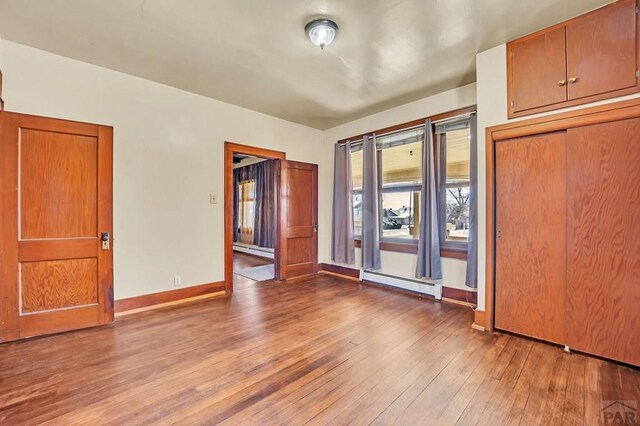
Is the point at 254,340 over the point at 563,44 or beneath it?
beneath

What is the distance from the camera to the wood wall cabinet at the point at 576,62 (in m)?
2.07

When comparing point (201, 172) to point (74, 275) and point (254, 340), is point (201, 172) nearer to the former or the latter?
point (74, 275)

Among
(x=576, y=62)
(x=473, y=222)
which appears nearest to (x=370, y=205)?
(x=473, y=222)

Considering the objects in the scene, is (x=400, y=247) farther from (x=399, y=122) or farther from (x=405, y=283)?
(x=399, y=122)

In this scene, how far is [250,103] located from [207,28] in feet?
5.38

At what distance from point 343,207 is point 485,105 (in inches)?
103

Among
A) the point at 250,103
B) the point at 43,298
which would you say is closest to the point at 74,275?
the point at 43,298

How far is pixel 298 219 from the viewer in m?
4.93

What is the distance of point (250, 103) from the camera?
13.1 feet

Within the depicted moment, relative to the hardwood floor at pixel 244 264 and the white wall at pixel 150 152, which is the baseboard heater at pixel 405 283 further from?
the white wall at pixel 150 152

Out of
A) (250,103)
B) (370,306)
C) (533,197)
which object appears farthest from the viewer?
(250,103)

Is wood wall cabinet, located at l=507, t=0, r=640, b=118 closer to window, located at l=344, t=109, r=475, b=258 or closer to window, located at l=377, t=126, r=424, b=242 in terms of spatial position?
window, located at l=344, t=109, r=475, b=258

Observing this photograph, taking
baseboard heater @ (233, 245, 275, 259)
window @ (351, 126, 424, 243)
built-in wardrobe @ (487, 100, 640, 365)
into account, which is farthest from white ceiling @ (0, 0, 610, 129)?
baseboard heater @ (233, 245, 275, 259)

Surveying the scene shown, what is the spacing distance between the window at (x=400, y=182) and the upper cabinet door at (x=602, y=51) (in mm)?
1754
